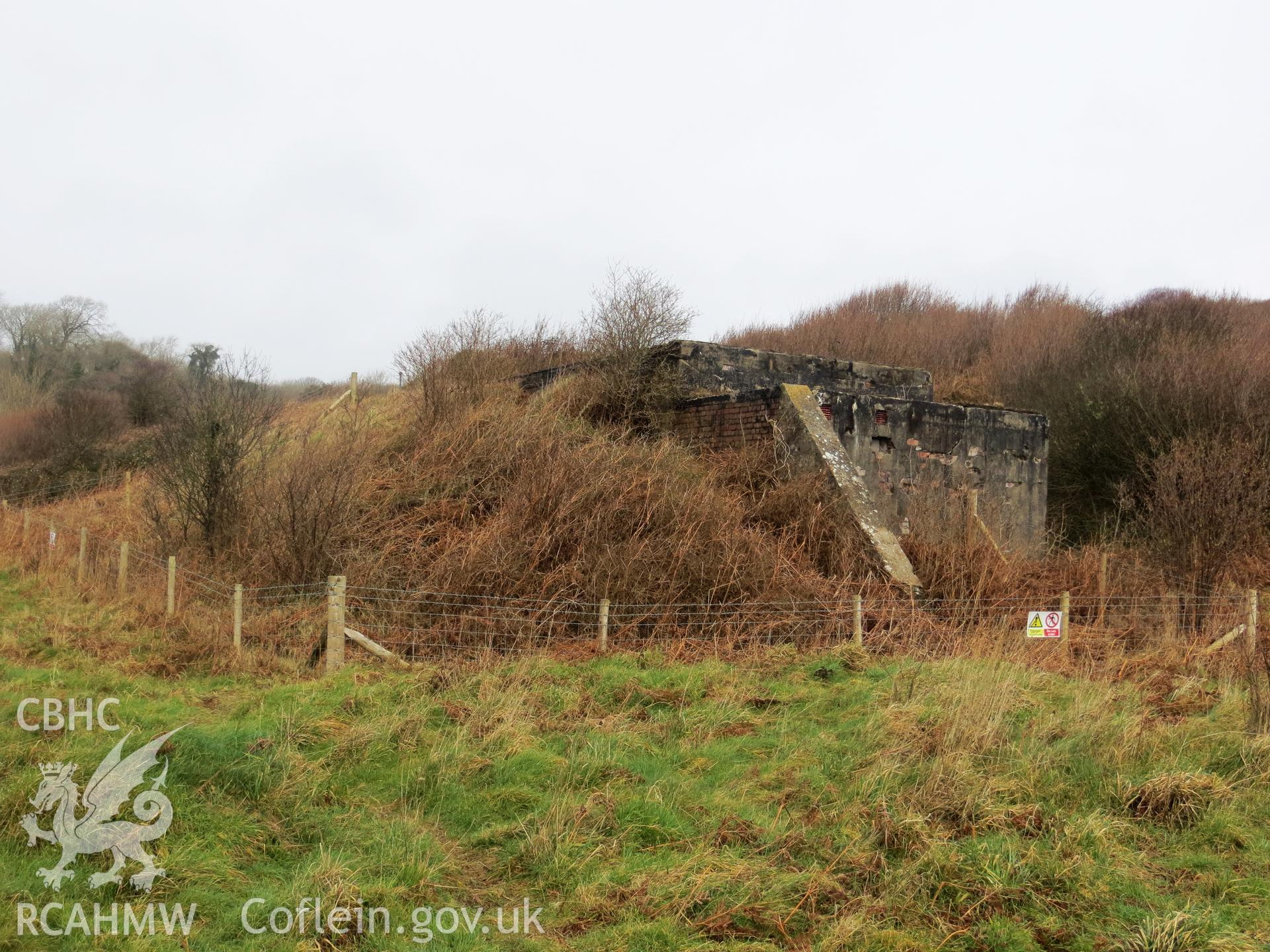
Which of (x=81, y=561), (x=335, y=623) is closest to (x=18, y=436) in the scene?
(x=81, y=561)

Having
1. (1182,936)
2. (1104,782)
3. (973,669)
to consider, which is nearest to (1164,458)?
(973,669)

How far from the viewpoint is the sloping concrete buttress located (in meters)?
10.3

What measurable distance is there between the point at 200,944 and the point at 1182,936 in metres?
3.86

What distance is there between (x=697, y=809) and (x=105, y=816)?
284cm

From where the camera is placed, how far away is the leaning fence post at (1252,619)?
830 cm

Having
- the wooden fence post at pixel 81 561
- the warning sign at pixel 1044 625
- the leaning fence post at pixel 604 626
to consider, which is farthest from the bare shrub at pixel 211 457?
the warning sign at pixel 1044 625

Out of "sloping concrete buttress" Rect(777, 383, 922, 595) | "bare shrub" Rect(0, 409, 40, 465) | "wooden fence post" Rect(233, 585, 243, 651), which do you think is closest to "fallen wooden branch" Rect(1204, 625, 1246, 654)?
"sloping concrete buttress" Rect(777, 383, 922, 595)

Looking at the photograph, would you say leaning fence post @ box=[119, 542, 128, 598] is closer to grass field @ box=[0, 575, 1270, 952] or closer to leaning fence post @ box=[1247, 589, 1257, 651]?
grass field @ box=[0, 575, 1270, 952]

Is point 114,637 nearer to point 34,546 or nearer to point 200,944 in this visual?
point 200,944

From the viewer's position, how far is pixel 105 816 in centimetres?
451

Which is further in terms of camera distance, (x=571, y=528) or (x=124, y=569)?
(x=124, y=569)

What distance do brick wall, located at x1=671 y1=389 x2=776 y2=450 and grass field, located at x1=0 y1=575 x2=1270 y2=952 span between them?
5081 mm

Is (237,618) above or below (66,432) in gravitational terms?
below

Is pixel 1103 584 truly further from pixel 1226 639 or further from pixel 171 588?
pixel 171 588
